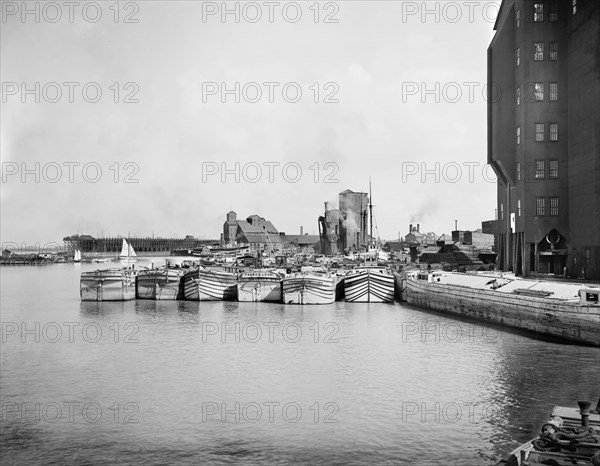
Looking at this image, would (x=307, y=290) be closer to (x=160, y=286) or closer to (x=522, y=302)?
(x=160, y=286)

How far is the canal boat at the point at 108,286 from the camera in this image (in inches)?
2842

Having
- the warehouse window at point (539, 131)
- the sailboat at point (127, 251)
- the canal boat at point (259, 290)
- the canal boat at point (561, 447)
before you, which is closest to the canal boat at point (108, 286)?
the canal boat at point (259, 290)

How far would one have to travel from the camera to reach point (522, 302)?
1751 inches

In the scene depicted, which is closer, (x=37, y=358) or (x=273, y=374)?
(x=273, y=374)

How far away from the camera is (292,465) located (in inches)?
735

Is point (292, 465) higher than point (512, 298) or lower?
lower

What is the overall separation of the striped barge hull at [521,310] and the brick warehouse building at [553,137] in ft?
37.8

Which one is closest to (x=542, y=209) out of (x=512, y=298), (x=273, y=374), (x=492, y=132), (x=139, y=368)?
(x=492, y=132)

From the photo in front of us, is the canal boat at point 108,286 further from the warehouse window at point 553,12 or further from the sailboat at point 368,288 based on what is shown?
the warehouse window at point 553,12

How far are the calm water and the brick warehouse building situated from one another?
62.7 ft

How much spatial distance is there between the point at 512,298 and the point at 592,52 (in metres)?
27.2

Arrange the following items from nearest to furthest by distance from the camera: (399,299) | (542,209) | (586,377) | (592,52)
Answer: (586,377), (592,52), (542,209), (399,299)

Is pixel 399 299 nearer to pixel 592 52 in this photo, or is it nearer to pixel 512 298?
pixel 512 298

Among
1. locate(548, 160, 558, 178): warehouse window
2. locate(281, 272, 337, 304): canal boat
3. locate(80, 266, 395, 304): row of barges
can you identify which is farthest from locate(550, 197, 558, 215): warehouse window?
locate(281, 272, 337, 304): canal boat
